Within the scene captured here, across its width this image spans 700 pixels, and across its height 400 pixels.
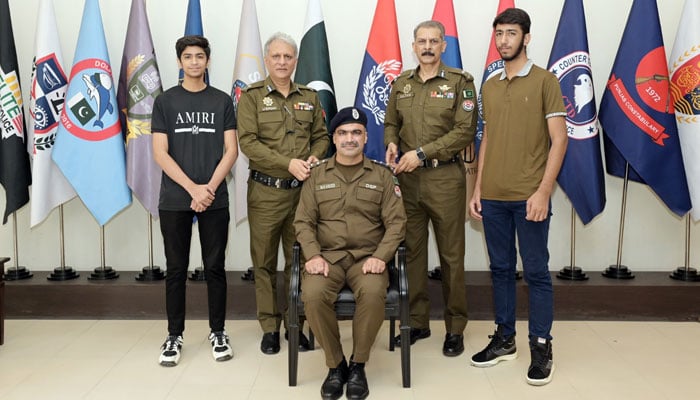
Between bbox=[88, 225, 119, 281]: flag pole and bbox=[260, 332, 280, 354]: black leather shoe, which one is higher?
bbox=[88, 225, 119, 281]: flag pole

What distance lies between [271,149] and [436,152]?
2.76 feet

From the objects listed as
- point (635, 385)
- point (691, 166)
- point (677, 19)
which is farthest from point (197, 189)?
point (677, 19)

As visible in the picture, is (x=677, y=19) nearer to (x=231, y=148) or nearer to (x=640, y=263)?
(x=640, y=263)

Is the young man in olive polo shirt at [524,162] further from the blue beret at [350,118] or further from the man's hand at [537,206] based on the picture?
the blue beret at [350,118]

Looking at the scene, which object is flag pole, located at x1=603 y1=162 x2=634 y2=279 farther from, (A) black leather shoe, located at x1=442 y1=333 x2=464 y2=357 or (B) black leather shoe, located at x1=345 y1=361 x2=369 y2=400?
(B) black leather shoe, located at x1=345 y1=361 x2=369 y2=400

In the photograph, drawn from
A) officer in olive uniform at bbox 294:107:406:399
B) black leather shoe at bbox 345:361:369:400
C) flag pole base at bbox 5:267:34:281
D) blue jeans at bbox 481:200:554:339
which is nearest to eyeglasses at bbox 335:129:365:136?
officer in olive uniform at bbox 294:107:406:399

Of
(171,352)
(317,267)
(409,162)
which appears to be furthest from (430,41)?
(171,352)

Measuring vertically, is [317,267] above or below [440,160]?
below

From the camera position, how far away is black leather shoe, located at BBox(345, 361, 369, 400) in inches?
109

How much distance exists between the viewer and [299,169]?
122 inches

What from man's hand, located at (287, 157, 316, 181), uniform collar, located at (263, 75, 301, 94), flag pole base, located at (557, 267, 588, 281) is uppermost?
uniform collar, located at (263, 75, 301, 94)

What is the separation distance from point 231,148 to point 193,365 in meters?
1.10

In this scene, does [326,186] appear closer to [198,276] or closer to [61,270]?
[198,276]

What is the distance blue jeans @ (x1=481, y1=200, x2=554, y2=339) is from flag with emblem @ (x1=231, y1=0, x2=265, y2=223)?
1.62 meters
